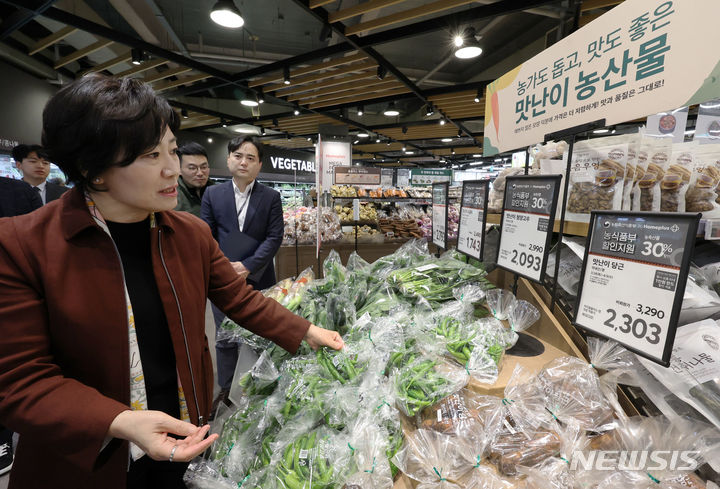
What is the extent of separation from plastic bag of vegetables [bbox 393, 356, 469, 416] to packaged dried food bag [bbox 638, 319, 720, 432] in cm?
52

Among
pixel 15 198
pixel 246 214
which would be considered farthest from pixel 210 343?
pixel 15 198

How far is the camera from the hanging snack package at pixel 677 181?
121cm

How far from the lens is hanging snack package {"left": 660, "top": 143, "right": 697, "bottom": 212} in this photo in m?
1.21

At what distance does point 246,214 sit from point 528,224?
212 cm

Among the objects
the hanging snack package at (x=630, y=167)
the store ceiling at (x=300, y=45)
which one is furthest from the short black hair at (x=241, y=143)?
the hanging snack package at (x=630, y=167)

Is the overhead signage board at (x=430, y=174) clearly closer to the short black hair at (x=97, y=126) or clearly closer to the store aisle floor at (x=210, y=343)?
the store aisle floor at (x=210, y=343)

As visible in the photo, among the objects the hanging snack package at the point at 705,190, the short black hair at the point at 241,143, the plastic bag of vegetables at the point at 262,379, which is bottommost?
the plastic bag of vegetables at the point at 262,379

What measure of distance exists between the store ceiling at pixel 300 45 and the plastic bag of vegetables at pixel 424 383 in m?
3.96

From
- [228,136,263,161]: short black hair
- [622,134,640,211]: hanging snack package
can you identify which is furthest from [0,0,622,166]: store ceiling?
[622,134,640,211]: hanging snack package

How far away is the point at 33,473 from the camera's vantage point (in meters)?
0.90

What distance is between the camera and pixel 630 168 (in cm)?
118

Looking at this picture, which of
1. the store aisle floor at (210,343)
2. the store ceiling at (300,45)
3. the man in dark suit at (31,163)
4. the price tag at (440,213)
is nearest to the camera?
the store aisle floor at (210,343)

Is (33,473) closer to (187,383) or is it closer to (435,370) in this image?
(187,383)

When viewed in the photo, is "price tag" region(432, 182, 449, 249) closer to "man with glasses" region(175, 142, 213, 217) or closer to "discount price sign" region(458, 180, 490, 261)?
"discount price sign" region(458, 180, 490, 261)
